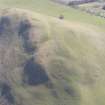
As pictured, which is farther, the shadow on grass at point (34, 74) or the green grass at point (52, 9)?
the green grass at point (52, 9)

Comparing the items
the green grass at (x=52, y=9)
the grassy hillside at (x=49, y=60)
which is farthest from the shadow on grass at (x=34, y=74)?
the green grass at (x=52, y=9)

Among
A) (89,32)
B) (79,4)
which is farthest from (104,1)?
(89,32)

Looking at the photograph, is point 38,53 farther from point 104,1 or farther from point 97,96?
point 104,1

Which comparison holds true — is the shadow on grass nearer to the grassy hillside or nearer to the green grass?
the grassy hillside

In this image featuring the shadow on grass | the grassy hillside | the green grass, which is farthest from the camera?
the green grass

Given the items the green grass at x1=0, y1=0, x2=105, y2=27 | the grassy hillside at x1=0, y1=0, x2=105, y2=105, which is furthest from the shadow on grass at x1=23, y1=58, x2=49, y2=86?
the green grass at x1=0, y1=0, x2=105, y2=27

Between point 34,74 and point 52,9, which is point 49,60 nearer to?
point 34,74

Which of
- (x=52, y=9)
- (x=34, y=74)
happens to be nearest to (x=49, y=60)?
(x=34, y=74)


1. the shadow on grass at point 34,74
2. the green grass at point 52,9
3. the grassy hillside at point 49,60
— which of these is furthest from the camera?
the green grass at point 52,9

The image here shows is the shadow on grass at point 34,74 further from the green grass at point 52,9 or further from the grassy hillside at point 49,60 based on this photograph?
the green grass at point 52,9
